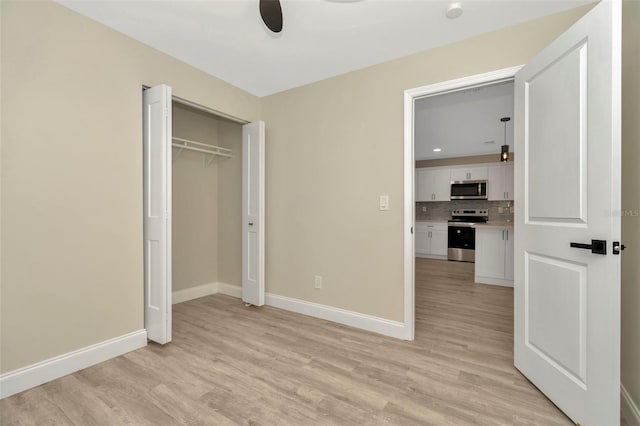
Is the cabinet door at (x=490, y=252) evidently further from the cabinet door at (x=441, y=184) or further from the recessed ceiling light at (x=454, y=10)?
the recessed ceiling light at (x=454, y=10)

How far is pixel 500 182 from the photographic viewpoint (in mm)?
6594

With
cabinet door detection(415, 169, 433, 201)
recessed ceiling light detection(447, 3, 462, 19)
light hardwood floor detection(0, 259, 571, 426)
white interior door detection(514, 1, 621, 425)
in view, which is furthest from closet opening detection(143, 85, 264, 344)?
cabinet door detection(415, 169, 433, 201)

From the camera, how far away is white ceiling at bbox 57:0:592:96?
1.95 metres

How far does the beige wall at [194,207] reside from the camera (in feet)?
11.5

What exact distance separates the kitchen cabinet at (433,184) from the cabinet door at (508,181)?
3.97 ft

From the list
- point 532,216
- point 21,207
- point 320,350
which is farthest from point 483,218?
point 21,207

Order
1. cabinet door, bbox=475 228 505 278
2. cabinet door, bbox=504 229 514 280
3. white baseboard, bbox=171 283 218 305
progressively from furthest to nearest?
cabinet door, bbox=475 228 505 278 < cabinet door, bbox=504 229 514 280 < white baseboard, bbox=171 283 218 305

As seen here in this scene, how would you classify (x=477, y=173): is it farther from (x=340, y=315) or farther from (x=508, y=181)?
(x=340, y=315)

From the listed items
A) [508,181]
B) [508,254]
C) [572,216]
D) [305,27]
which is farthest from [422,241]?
[305,27]

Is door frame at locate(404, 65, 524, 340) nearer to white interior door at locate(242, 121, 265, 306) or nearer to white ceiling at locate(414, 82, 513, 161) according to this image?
white ceiling at locate(414, 82, 513, 161)

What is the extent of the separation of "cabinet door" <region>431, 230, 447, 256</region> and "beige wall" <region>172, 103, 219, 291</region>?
5.47 metres

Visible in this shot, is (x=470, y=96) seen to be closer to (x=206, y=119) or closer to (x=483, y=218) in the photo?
(x=206, y=119)

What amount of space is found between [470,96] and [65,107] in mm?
4093

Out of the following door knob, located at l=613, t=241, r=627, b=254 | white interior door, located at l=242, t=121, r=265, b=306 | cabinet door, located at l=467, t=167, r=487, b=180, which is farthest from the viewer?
cabinet door, located at l=467, t=167, r=487, b=180
